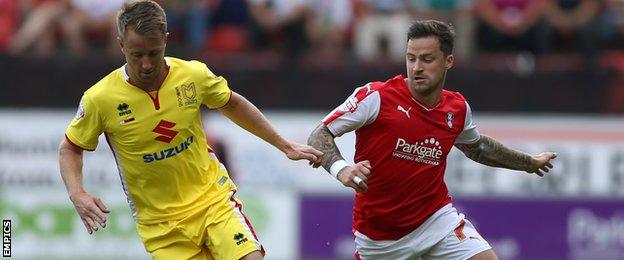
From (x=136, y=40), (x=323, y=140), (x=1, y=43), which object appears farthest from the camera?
(x=1, y=43)

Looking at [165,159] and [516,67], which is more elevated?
[516,67]

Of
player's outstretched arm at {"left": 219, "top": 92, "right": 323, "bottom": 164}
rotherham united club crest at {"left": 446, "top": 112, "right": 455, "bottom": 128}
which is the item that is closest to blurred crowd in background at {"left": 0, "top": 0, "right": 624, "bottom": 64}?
rotherham united club crest at {"left": 446, "top": 112, "right": 455, "bottom": 128}

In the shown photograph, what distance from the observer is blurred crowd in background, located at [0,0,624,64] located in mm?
15461

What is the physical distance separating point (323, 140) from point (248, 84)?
24.1 ft

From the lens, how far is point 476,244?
28.6 ft

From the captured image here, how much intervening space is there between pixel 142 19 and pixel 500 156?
2.80 m

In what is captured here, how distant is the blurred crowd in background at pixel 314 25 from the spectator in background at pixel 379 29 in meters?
0.01

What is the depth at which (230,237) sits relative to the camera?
26.6 feet

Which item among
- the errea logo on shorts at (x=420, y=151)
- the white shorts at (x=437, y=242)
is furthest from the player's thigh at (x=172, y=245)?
the errea logo on shorts at (x=420, y=151)

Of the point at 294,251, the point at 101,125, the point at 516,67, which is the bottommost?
the point at 294,251

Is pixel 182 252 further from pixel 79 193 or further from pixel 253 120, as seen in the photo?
pixel 253 120

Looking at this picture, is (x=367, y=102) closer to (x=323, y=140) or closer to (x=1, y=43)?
(x=323, y=140)

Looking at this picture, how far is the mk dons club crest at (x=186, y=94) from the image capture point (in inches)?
321

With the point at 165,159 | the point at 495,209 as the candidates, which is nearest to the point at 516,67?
the point at 495,209
